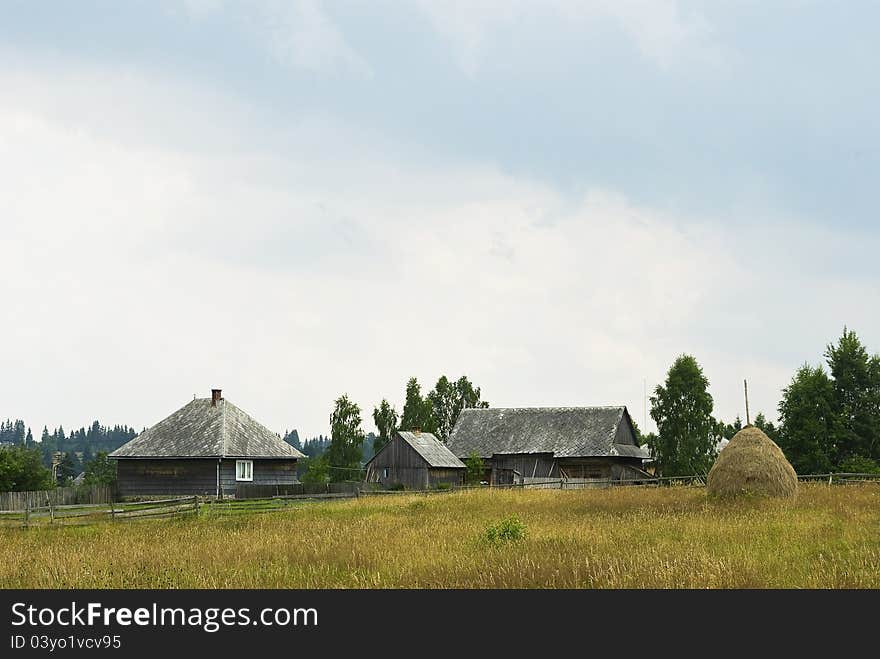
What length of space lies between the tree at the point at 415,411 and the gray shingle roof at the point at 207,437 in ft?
101

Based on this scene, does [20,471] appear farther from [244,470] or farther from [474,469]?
[474,469]

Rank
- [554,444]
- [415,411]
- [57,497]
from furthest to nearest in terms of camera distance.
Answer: [415,411], [554,444], [57,497]

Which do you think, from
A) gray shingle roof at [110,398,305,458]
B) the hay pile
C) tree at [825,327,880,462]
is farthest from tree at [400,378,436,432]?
the hay pile

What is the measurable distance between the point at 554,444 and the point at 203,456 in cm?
2692

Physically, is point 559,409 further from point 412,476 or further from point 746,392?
point 746,392

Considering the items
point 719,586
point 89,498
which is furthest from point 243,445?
point 719,586

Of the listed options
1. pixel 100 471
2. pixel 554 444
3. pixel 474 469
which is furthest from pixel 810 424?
pixel 100 471

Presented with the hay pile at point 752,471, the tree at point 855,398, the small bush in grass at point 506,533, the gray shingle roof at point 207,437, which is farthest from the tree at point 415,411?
the small bush in grass at point 506,533

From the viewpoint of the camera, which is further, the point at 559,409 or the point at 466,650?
the point at 559,409

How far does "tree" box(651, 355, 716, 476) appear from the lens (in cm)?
6444

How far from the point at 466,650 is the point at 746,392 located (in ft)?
91.5

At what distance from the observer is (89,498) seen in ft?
147

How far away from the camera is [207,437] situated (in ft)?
163

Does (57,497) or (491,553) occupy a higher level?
(491,553)
